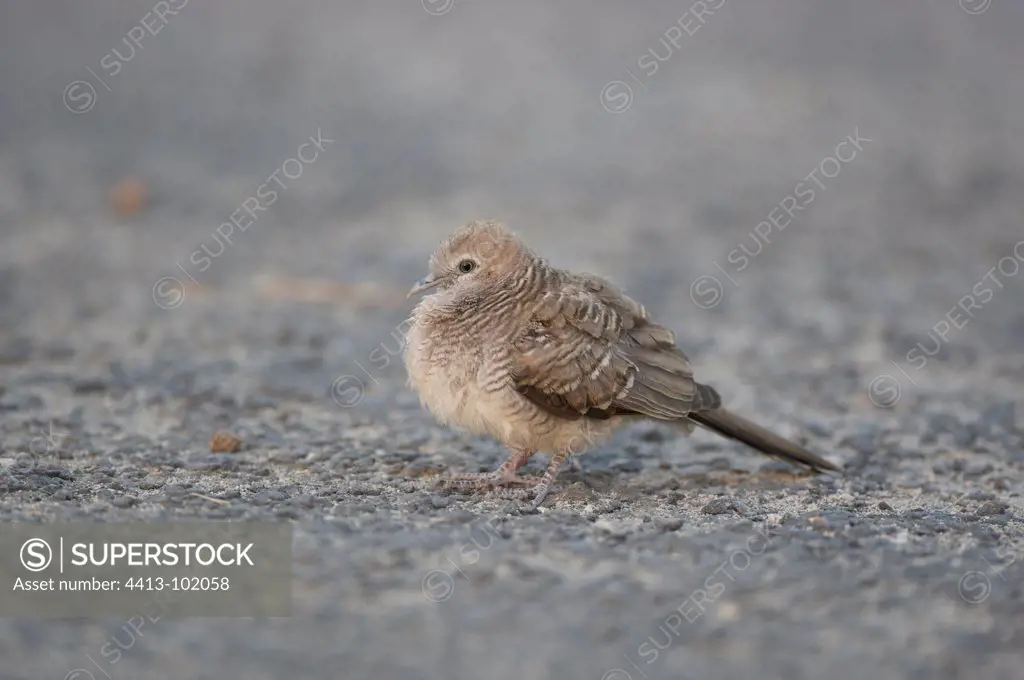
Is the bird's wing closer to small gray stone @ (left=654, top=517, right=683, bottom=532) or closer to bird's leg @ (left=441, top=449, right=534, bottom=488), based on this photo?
bird's leg @ (left=441, top=449, right=534, bottom=488)

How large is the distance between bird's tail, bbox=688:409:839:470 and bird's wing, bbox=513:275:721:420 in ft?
0.40

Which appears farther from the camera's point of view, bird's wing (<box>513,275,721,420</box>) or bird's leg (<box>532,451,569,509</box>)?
bird's leg (<box>532,451,569,509</box>)

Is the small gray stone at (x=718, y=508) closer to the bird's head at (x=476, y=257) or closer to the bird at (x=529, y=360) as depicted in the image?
the bird at (x=529, y=360)

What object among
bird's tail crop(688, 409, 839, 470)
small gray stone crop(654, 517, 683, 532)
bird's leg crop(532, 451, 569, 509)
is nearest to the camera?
small gray stone crop(654, 517, 683, 532)

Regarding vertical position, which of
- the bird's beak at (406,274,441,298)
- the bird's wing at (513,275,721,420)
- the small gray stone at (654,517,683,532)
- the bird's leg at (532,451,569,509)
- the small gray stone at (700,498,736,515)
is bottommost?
the small gray stone at (654,517,683,532)

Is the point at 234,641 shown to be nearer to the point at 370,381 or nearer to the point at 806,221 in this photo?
the point at 370,381

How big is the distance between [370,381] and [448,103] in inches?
287

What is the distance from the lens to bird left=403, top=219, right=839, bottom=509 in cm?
727

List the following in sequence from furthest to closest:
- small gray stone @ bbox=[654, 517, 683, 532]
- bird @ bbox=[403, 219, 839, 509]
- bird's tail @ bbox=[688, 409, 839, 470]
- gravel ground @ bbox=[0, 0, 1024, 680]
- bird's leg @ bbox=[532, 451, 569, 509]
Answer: bird's tail @ bbox=[688, 409, 839, 470] → bird's leg @ bbox=[532, 451, 569, 509] → bird @ bbox=[403, 219, 839, 509] → small gray stone @ bbox=[654, 517, 683, 532] → gravel ground @ bbox=[0, 0, 1024, 680]

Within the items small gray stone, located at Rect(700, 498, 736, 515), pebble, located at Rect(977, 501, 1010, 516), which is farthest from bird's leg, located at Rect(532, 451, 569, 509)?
pebble, located at Rect(977, 501, 1010, 516)

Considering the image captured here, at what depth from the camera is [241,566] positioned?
20.7 ft

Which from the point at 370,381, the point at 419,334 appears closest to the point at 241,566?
the point at 419,334

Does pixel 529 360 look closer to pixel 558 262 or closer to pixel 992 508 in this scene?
pixel 992 508

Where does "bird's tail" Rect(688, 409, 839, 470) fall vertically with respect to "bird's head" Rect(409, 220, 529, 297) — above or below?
below
